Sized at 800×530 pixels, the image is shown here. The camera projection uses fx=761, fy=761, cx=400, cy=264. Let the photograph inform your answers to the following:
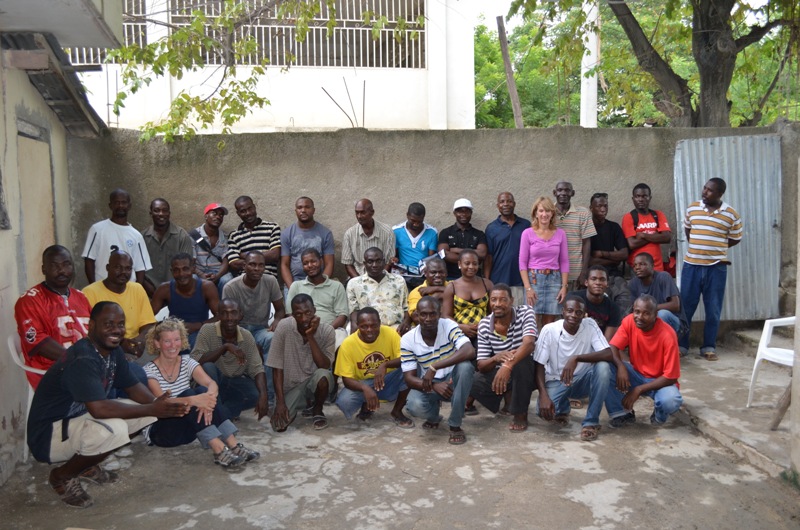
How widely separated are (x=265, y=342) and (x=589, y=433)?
2.76 metres

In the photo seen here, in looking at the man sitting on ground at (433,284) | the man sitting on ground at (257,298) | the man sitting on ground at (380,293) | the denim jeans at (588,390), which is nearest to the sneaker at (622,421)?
the denim jeans at (588,390)

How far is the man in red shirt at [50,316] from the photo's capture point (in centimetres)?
485

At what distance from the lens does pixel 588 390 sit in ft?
19.3

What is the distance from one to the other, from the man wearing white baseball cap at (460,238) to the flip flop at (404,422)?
1.94 m

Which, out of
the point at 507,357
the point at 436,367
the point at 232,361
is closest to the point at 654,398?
the point at 507,357

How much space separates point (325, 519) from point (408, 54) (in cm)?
985

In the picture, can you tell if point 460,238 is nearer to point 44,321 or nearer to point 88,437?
point 44,321

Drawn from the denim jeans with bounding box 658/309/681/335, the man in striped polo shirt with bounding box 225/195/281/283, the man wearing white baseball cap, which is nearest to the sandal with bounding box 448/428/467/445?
the man wearing white baseball cap

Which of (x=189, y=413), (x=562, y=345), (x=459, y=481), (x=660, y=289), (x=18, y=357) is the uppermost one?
(x=660, y=289)

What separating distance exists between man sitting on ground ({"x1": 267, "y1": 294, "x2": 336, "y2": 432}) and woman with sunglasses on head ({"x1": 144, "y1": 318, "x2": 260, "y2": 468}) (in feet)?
2.28

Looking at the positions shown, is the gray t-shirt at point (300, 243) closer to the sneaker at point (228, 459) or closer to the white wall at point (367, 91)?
the sneaker at point (228, 459)

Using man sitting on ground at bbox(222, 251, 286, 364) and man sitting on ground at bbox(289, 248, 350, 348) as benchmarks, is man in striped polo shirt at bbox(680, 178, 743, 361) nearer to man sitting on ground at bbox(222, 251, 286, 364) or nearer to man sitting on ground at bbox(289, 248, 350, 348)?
man sitting on ground at bbox(289, 248, 350, 348)

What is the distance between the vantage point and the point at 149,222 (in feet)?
25.7

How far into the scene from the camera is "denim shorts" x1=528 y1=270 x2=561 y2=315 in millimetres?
7180
